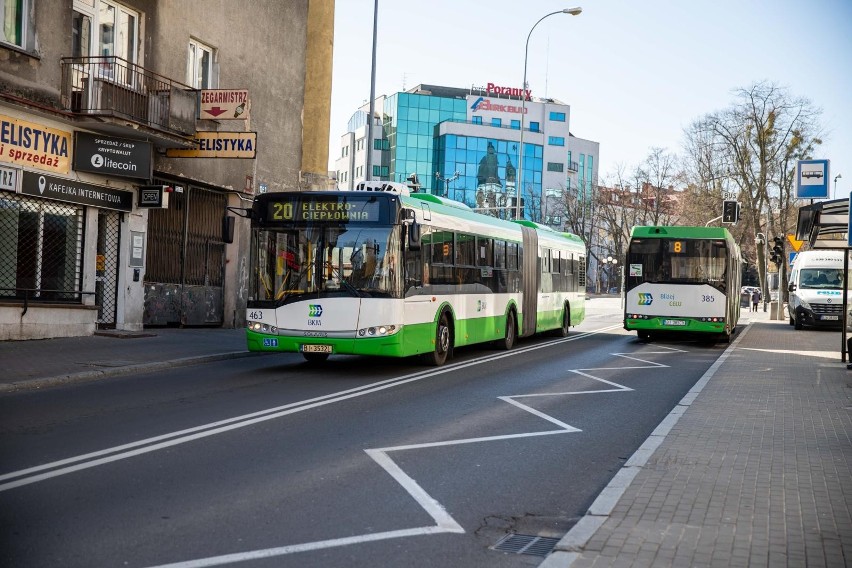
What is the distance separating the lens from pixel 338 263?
14883mm

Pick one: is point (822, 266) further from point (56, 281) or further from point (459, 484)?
point (459, 484)

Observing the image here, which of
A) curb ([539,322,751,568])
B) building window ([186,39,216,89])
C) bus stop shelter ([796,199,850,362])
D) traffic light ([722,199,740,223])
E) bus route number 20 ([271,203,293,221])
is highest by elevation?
building window ([186,39,216,89])

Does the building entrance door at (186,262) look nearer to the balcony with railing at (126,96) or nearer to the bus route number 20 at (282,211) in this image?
the balcony with railing at (126,96)

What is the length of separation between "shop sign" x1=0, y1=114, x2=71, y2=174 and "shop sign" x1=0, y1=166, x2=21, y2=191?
16cm

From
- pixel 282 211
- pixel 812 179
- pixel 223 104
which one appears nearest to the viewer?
pixel 282 211

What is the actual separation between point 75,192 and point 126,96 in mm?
2240

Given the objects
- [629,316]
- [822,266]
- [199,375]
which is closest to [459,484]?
[199,375]

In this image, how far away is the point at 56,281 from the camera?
19.1m

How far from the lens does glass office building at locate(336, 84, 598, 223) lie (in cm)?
9956

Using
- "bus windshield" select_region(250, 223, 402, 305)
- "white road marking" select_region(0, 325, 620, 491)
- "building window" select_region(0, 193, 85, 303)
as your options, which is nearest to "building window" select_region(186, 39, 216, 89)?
"building window" select_region(0, 193, 85, 303)

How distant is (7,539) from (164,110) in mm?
16014

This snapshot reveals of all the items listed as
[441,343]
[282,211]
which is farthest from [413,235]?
[441,343]

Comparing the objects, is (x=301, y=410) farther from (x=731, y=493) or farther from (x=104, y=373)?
(x=731, y=493)

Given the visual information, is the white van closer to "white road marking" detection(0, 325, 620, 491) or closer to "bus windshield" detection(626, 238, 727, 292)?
"bus windshield" detection(626, 238, 727, 292)
